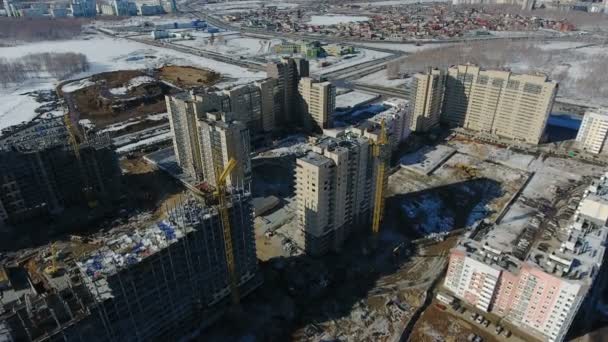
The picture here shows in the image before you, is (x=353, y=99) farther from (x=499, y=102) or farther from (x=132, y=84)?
(x=132, y=84)

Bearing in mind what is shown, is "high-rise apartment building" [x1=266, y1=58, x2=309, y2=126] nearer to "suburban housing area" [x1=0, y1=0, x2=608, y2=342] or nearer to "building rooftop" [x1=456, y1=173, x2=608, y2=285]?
"suburban housing area" [x1=0, y1=0, x2=608, y2=342]

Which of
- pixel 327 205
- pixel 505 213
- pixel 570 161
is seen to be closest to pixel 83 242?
pixel 327 205

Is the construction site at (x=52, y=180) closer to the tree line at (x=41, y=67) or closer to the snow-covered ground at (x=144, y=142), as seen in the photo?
the snow-covered ground at (x=144, y=142)

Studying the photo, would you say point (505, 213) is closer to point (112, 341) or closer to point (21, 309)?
point (112, 341)

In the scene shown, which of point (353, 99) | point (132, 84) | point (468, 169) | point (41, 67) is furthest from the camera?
point (41, 67)

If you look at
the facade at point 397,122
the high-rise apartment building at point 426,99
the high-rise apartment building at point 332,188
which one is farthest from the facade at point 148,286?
the high-rise apartment building at point 426,99

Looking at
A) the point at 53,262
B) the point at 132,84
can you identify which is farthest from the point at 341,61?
the point at 53,262
